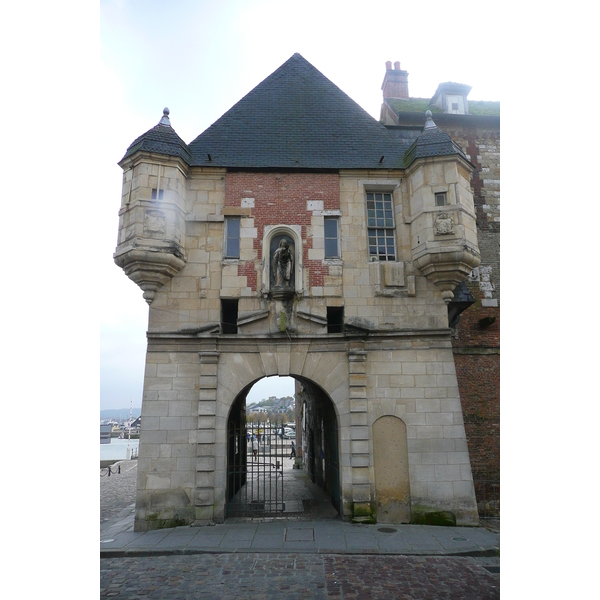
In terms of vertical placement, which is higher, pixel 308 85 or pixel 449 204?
pixel 308 85

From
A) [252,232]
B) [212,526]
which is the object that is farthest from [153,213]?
[212,526]

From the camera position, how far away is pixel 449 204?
10.9 m

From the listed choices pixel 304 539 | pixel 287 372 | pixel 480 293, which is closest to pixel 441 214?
pixel 480 293

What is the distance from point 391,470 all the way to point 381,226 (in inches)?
244

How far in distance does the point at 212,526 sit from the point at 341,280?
21.1 ft

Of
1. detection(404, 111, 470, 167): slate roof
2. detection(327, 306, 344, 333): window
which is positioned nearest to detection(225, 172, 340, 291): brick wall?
detection(327, 306, 344, 333): window

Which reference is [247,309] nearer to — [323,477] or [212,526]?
[212,526]

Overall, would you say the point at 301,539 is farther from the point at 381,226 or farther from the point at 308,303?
the point at 381,226

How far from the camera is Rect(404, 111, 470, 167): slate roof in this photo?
1119 cm

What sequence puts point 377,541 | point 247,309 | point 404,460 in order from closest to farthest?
1. point 377,541
2. point 404,460
3. point 247,309

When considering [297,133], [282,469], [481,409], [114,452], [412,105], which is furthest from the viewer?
[114,452]

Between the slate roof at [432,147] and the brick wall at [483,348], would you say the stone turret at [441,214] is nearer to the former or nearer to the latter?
the slate roof at [432,147]

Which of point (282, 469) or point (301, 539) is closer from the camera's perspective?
point (301, 539)

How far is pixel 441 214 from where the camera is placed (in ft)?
35.5
